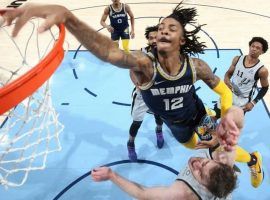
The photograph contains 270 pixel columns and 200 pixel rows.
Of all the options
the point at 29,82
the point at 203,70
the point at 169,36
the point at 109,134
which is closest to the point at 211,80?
the point at 203,70

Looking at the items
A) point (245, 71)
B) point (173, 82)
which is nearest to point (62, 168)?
point (173, 82)

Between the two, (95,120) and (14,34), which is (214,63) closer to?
(95,120)

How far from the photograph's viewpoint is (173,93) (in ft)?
9.04

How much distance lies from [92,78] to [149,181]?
251cm

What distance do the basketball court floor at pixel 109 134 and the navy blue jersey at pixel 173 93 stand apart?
3.55ft

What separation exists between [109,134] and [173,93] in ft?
6.25

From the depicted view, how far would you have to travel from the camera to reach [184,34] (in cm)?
270

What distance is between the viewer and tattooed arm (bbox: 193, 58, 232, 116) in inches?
109

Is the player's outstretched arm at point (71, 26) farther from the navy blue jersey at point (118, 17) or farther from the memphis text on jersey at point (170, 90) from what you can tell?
the navy blue jersey at point (118, 17)

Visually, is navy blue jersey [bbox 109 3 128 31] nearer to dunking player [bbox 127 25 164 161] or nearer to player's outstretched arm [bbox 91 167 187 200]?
dunking player [bbox 127 25 164 161]

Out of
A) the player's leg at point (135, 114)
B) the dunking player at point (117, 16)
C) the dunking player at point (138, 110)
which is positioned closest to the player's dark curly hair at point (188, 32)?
the dunking player at point (138, 110)

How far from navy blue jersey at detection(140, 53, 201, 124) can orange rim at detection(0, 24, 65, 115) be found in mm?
863

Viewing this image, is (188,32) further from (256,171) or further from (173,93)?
(256,171)

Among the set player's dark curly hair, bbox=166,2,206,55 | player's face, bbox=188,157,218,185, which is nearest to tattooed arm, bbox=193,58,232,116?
player's dark curly hair, bbox=166,2,206,55
